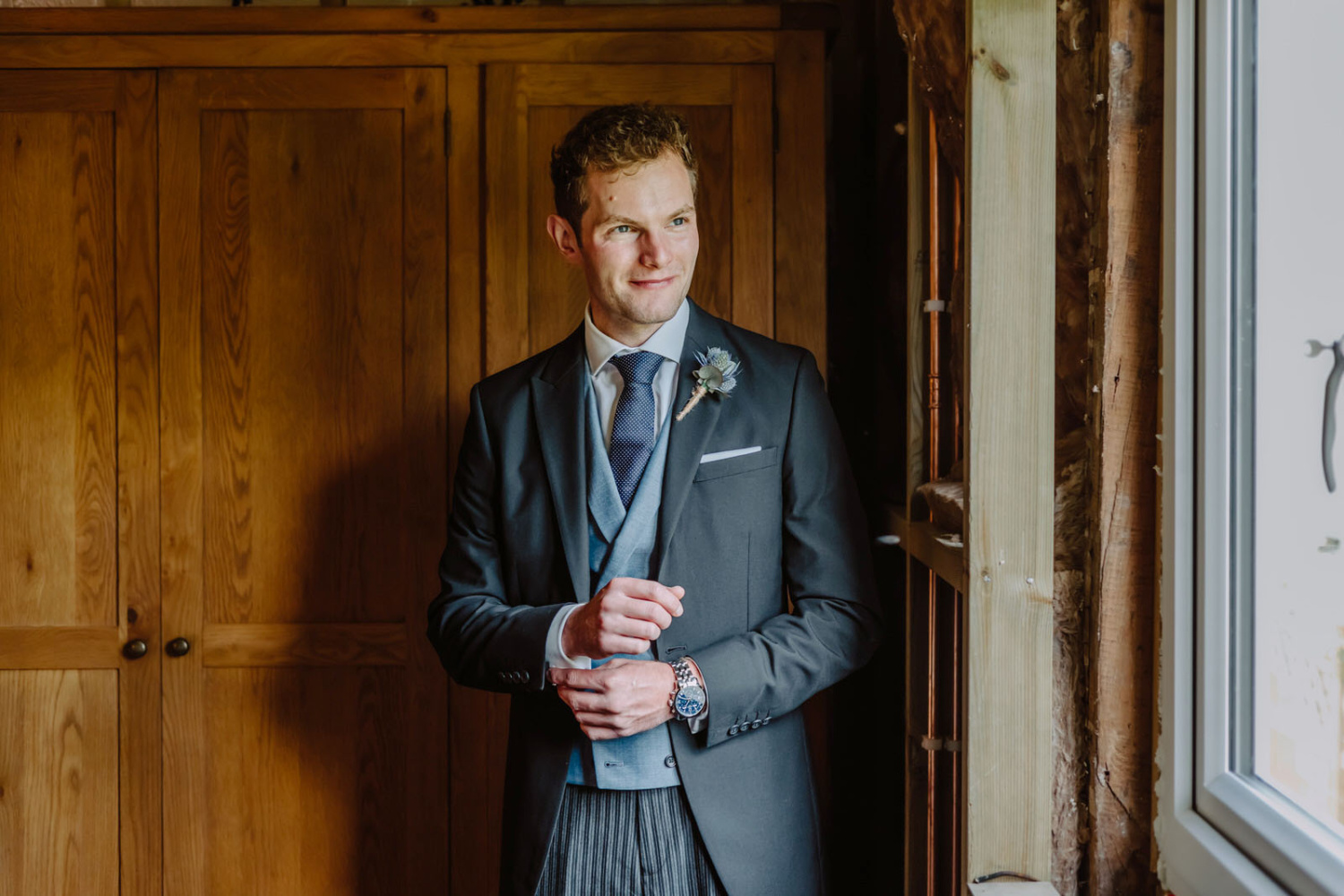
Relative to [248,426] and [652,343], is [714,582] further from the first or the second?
[248,426]

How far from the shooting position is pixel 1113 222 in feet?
2.96

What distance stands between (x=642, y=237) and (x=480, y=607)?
58 centimetres

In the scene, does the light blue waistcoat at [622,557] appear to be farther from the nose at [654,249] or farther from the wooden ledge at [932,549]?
the wooden ledge at [932,549]

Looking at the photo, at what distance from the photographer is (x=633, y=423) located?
1295 mm

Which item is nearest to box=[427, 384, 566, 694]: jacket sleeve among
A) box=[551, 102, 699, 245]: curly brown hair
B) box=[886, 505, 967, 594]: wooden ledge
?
box=[551, 102, 699, 245]: curly brown hair

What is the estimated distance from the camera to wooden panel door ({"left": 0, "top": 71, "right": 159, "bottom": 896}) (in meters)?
1.74

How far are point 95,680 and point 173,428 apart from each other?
1.70 feet

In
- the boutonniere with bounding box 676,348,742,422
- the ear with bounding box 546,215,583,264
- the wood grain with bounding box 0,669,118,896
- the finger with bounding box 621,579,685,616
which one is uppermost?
the ear with bounding box 546,215,583,264

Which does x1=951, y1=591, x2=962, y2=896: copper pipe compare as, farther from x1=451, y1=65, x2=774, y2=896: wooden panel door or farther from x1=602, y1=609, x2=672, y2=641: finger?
x1=451, y1=65, x2=774, y2=896: wooden panel door

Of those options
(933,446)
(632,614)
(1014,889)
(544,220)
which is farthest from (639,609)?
(544,220)

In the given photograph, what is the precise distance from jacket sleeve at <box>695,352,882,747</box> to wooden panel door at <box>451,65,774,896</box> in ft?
1.36

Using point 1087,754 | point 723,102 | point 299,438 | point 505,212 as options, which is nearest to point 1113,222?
point 1087,754

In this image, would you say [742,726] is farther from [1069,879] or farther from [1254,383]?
[1254,383]

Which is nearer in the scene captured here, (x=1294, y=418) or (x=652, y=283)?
(x=1294, y=418)
